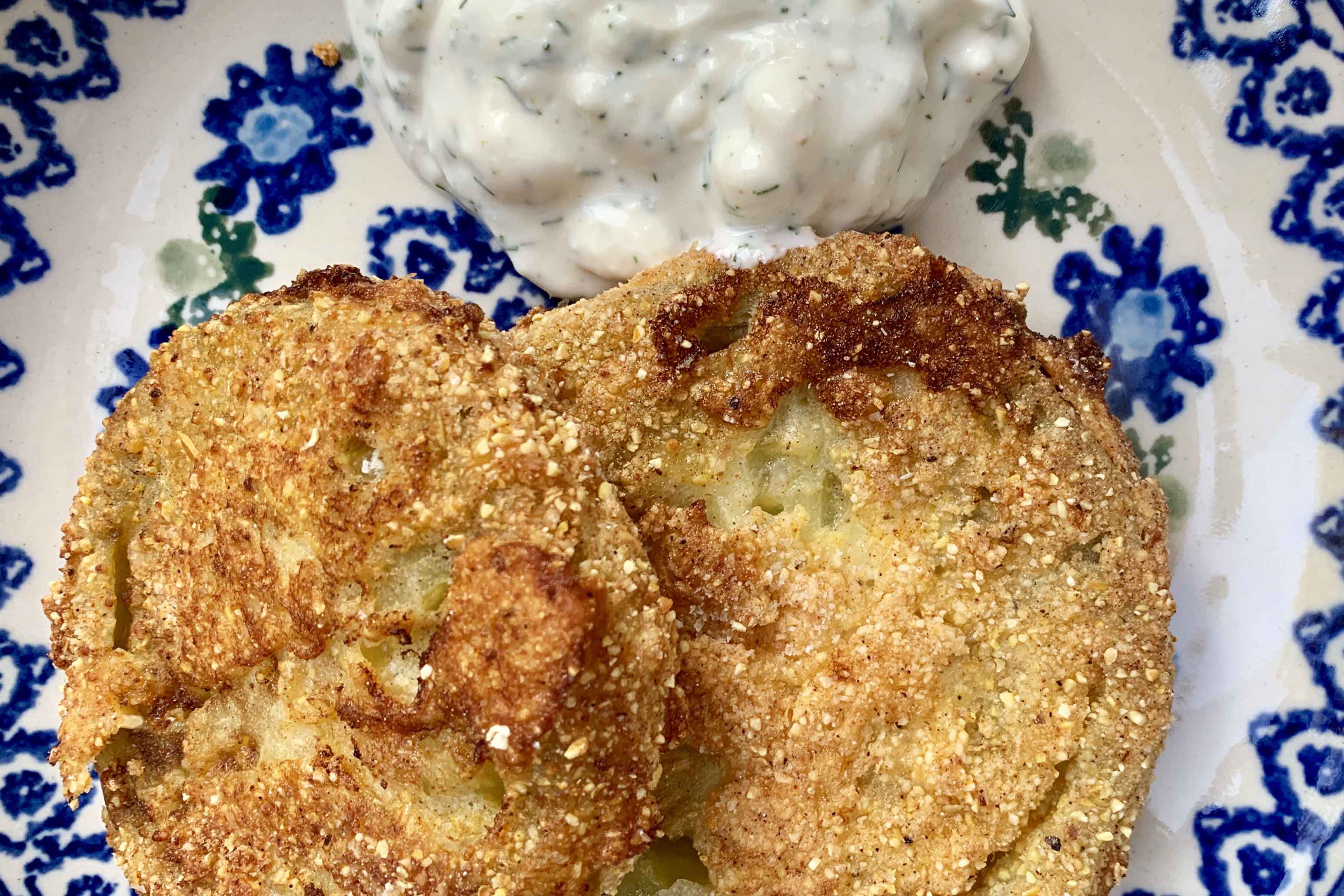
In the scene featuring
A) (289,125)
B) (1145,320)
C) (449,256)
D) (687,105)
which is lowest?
(449,256)

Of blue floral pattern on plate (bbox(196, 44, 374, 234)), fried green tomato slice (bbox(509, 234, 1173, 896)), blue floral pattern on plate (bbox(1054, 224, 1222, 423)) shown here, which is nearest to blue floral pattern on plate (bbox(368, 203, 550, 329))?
blue floral pattern on plate (bbox(196, 44, 374, 234))

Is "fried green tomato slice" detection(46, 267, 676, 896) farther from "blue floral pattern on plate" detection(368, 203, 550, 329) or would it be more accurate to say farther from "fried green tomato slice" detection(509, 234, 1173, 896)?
"blue floral pattern on plate" detection(368, 203, 550, 329)

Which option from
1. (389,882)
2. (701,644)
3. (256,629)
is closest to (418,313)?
(256,629)

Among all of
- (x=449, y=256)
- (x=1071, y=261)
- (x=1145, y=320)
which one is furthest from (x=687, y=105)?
(x=1145, y=320)

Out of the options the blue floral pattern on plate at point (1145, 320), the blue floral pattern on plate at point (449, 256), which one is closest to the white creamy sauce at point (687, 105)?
the blue floral pattern on plate at point (449, 256)

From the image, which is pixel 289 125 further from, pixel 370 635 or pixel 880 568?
pixel 880 568
